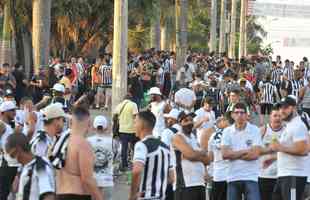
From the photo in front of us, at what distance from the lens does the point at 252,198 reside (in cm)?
1017

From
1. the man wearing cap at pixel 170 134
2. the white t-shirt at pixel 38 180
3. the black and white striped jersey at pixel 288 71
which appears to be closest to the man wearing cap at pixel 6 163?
the man wearing cap at pixel 170 134

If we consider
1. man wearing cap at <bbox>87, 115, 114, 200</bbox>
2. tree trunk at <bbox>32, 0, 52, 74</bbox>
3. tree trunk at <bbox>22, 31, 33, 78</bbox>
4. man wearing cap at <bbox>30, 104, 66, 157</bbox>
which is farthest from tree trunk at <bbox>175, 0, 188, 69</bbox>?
man wearing cap at <bbox>30, 104, 66, 157</bbox>

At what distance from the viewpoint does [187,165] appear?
33.1 feet

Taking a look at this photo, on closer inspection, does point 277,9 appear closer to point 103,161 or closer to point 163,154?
point 103,161

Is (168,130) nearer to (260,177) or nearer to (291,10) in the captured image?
(260,177)

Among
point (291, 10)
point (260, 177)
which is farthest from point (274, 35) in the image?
point (260, 177)

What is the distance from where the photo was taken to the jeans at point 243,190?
400 inches

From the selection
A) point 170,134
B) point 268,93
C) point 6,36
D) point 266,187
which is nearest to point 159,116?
point 266,187

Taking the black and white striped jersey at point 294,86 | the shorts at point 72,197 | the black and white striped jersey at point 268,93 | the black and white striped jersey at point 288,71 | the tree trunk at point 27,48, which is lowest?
the shorts at point 72,197

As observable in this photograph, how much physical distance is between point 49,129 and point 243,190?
2.58 metres

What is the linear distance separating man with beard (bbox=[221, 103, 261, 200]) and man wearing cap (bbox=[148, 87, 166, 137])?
4444 millimetres

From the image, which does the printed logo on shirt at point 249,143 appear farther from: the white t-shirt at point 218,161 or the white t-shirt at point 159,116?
the white t-shirt at point 159,116

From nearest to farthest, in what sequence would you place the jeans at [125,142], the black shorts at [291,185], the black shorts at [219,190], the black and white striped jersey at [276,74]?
the black shorts at [291,185]
the black shorts at [219,190]
the jeans at [125,142]
the black and white striped jersey at [276,74]

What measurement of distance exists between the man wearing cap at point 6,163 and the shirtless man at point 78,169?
8.75ft
